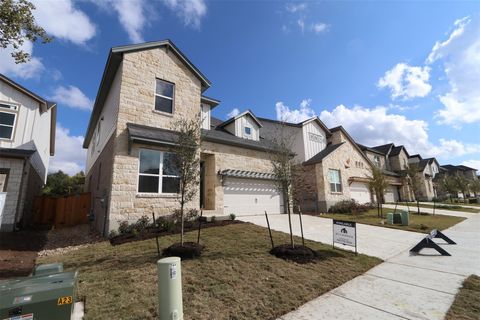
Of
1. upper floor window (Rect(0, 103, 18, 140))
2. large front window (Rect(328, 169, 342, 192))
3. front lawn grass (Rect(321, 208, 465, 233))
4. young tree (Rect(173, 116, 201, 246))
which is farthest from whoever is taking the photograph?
large front window (Rect(328, 169, 342, 192))

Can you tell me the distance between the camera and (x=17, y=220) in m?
12.0

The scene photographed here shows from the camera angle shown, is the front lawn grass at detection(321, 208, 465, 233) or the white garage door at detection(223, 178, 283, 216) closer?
the front lawn grass at detection(321, 208, 465, 233)

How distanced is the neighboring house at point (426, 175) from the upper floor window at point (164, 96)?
→ 3768cm

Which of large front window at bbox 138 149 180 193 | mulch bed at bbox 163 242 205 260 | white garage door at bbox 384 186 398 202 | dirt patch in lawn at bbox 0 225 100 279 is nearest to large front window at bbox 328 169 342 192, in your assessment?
white garage door at bbox 384 186 398 202

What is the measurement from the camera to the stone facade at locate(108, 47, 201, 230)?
32.9 feet

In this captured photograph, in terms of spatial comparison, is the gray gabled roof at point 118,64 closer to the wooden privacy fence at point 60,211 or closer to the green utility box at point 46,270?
the wooden privacy fence at point 60,211

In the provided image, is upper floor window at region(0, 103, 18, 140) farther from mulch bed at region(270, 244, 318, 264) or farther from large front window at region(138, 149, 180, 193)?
mulch bed at region(270, 244, 318, 264)

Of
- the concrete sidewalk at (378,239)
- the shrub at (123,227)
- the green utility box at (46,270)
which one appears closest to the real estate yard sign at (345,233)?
the concrete sidewalk at (378,239)

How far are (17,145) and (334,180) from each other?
23.7 metres

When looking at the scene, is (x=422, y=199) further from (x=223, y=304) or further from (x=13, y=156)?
(x=13, y=156)

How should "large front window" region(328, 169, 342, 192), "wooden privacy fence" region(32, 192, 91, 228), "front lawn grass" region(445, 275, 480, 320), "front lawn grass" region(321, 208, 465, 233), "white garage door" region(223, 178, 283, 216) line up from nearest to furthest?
"front lawn grass" region(445, 275, 480, 320), "front lawn grass" region(321, 208, 465, 233), "white garage door" region(223, 178, 283, 216), "wooden privacy fence" region(32, 192, 91, 228), "large front window" region(328, 169, 342, 192)

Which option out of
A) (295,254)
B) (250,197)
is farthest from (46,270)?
(250,197)

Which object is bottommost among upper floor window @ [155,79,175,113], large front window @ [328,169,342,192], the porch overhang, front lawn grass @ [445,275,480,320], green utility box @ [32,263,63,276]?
front lawn grass @ [445,275,480,320]

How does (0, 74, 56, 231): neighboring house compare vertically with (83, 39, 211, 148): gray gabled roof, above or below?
below
